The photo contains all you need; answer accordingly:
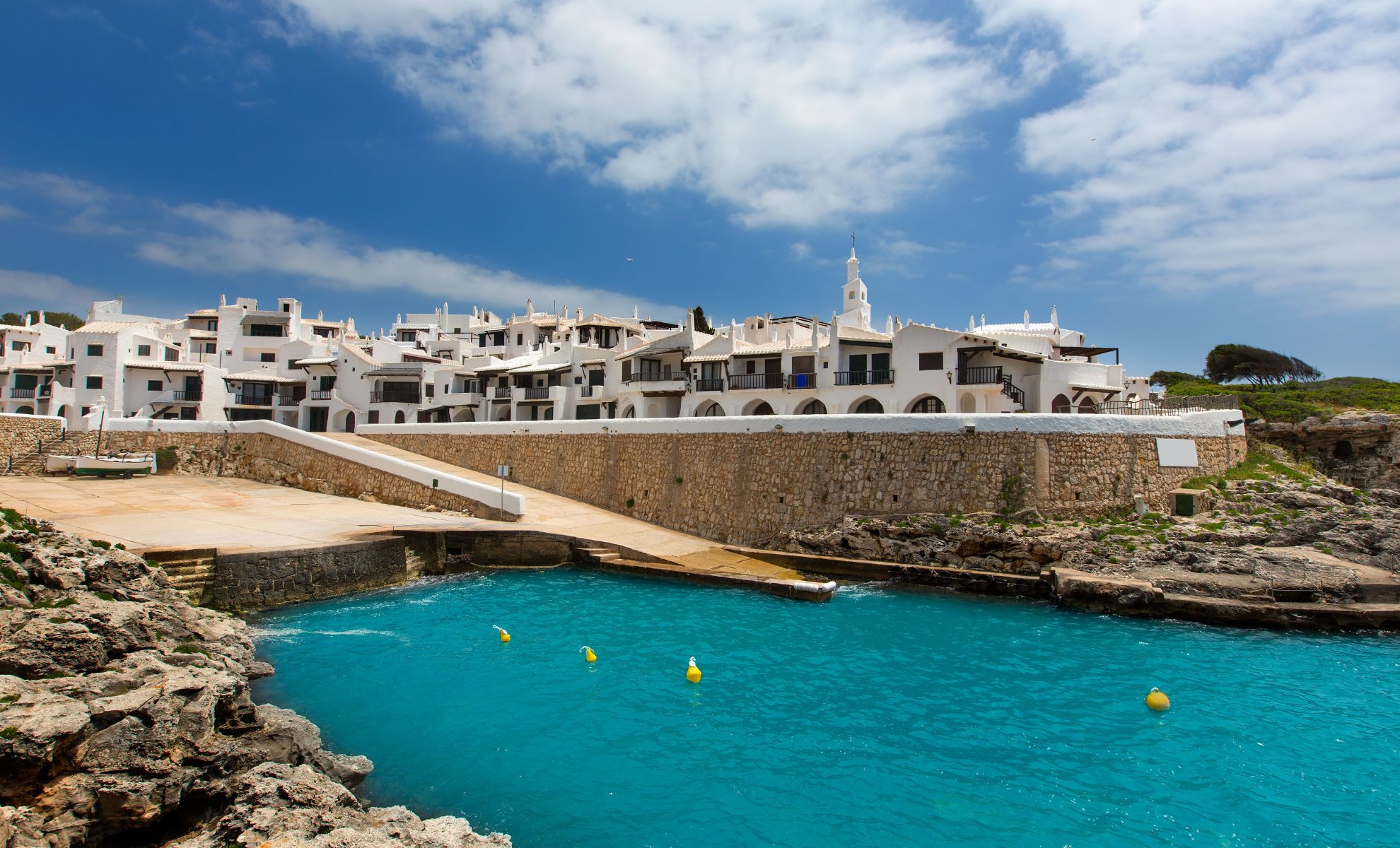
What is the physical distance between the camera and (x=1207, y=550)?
65.6ft

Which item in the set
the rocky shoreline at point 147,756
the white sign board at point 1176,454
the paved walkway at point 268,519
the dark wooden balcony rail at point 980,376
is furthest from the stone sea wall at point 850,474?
the rocky shoreline at point 147,756

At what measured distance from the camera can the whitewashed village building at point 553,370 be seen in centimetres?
3156

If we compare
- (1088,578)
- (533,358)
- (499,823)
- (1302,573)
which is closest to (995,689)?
(1088,578)

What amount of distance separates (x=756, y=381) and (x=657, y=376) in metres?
7.09

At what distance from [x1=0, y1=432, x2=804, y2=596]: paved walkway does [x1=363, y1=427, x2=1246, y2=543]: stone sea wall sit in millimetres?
1308

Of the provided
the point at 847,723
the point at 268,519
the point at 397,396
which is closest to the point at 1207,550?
the point at 847,723

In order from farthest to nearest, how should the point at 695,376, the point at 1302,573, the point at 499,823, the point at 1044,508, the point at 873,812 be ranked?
the point at 695,376 → the point at 1044,508 → the point at 1302,573 → the point at 873,812 → the point at 499,823

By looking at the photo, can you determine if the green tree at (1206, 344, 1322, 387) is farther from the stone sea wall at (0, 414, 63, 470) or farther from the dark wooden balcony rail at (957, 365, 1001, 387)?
the stone sea wall at (0, 414, 63, 470)

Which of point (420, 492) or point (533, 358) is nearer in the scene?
point (420, 492)

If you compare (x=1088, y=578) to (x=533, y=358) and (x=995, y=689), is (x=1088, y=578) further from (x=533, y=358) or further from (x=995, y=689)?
(x=533, y=358)

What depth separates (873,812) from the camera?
9.07m

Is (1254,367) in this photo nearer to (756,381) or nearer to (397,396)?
(756,381)

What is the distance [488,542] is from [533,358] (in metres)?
28.9

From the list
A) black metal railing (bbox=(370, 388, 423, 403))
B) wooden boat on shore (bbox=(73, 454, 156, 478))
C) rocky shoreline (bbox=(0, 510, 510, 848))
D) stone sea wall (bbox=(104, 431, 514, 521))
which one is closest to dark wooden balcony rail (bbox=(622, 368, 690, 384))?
stone sea wall (bbox=(104, 431, 514, 521))
